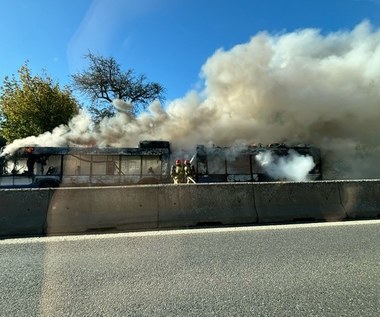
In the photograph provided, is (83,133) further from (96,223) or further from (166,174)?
(96,223)

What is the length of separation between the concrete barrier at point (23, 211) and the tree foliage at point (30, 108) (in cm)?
2265

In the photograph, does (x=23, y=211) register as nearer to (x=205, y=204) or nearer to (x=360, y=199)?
(x=205, y=204)

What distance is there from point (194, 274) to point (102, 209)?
3302 millimetres

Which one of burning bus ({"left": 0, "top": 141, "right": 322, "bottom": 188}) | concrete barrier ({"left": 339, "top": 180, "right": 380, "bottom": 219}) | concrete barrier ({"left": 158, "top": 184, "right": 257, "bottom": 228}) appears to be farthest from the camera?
burning bus ({"left": 0, "top": 141, "right": 322, "bottom": 188})

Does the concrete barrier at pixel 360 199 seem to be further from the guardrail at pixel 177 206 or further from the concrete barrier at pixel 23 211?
the concrete barrier at pixel 23 211

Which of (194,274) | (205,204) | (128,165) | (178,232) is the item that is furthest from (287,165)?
(194,274)

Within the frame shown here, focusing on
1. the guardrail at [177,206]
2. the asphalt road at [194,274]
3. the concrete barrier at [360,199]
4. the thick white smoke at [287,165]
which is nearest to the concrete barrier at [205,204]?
the guardrail at [177,206]

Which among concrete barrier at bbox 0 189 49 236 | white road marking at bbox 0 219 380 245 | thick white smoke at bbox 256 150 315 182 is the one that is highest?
thick white smoke at bbox 256 150 315 182

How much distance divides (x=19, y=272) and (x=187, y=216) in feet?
11.4

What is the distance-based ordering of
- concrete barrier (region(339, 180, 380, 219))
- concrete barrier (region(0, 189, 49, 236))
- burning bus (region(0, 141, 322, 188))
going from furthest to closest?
burning bus (region(0, 141, 322, 188)), concrete barrier (region(339, 180, 380, 219)), concrete barrier (region(0, 189, 49, 236))

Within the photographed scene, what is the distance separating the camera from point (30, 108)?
94.1ft

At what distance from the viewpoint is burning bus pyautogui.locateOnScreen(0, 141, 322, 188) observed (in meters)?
Answer: 17.4

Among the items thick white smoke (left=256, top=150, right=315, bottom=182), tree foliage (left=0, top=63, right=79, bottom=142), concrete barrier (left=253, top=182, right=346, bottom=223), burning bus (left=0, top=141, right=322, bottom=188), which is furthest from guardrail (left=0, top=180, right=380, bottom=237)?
tree foliage (left=0, top=63, right=79, bottom=142)

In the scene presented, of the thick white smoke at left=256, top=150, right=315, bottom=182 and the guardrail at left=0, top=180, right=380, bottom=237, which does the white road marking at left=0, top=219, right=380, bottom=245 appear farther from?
the thick white smoke at left=256, top=150, right=315, bottom=182
